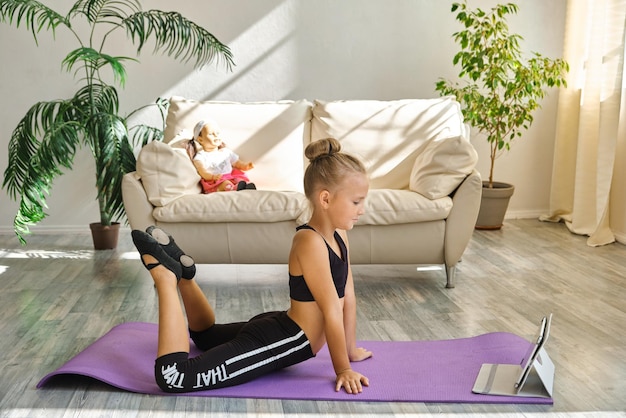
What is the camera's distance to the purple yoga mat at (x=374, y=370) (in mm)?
2266

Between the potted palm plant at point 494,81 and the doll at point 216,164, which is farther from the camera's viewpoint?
the potted palm plant at point 494,81

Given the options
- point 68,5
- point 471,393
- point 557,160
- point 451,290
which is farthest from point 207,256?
point 557,160

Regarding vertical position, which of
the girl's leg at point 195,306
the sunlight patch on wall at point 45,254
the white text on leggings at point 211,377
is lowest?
the sunlight patch on wall at point 45,254

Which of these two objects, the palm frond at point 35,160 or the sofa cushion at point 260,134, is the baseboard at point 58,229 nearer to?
the palm frond at point 35,160

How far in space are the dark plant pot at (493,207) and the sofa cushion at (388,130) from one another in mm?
965

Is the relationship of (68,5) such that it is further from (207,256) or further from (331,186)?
(331,186)

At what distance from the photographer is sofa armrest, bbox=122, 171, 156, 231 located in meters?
3.46

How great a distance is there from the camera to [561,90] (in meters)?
5.11

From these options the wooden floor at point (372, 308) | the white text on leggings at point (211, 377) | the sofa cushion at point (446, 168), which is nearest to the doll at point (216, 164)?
the wooden floor at point (372, 308)

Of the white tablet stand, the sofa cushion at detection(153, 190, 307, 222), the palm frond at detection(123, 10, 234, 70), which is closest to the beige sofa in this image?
the sofa cushion at detection(153, 190, 307, 222)

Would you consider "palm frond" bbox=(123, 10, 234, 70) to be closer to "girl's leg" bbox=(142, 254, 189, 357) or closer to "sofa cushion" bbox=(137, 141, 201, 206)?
"sofa cushion" bbox=(137, 141, 201, 206)

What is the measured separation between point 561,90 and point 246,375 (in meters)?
3.59

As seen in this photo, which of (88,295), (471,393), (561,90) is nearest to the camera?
(471,393)

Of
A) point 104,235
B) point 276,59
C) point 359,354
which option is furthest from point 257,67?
point 359,354
